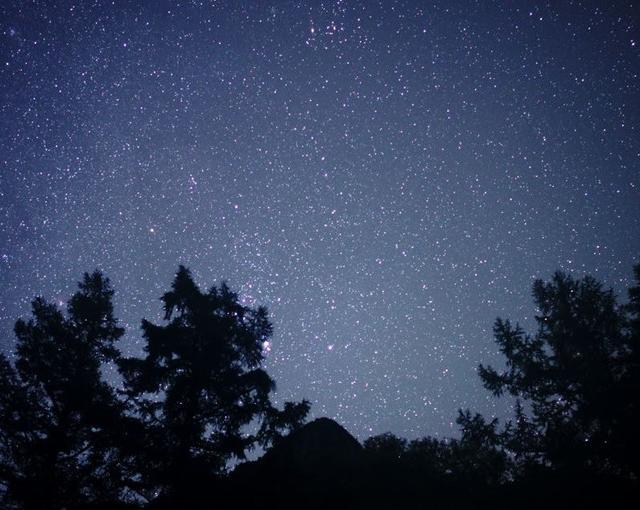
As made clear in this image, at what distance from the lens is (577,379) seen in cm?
1644

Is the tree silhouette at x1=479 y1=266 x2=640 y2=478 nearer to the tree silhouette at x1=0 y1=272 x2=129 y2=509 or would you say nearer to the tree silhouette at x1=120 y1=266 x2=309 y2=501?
the tree silhouette at x1=120 y1=266 x2=309 y2=501

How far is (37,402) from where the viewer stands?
13.9 metres

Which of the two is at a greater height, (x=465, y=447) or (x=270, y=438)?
(x=270, y=438)

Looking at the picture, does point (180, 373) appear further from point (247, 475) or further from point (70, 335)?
point (70, 335)

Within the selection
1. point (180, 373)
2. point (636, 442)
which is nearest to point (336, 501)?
point (180, 373)

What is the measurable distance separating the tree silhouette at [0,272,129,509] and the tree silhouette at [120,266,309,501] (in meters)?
1.47

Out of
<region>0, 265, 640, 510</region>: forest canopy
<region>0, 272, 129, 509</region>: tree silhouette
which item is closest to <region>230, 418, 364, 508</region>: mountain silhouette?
<region>0, 265, 640, 510</region>: forest canopy

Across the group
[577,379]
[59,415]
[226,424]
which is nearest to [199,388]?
[226,424]

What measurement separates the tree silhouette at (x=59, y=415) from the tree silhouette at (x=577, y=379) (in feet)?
55.0

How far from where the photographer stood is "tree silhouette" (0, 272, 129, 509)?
12.4 metres

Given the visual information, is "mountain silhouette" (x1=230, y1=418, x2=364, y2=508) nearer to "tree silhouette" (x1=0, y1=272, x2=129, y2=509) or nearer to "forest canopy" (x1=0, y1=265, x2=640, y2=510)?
"forest canopy" (x1=0, y1=265, x2=640, y2=510)

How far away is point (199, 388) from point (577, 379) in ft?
51.9

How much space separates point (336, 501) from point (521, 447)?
1124 cm

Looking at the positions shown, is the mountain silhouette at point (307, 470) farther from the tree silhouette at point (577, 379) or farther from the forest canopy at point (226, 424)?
the tree silhouette at point (577, 379)
